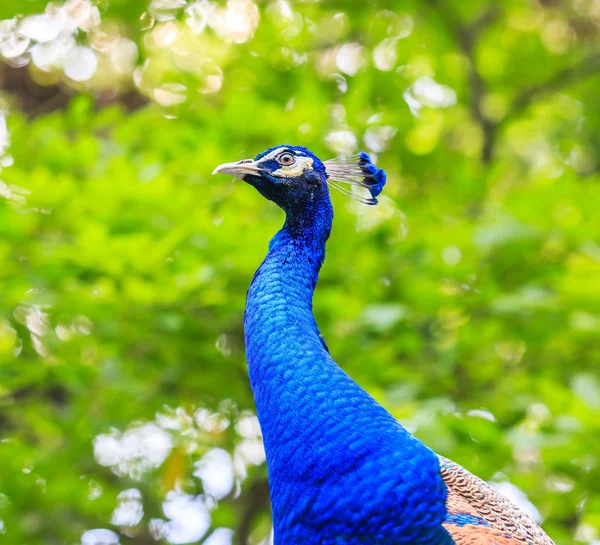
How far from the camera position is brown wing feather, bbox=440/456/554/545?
1.84m

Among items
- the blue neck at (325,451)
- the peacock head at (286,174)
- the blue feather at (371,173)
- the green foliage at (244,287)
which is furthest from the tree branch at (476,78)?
the blue neck at (325,451)

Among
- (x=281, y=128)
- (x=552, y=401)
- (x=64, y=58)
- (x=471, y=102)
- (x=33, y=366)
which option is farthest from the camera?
(x=471, y=102)

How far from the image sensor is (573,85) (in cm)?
534

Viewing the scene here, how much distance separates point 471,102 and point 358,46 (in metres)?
0.85

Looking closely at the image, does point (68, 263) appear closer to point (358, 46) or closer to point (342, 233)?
point (342, 233)

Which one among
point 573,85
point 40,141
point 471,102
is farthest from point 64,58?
point 573,85

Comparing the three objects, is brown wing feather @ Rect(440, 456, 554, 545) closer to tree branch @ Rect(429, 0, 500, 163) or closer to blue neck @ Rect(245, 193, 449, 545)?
blue neck @ Rect(245, 193, 449, 545)

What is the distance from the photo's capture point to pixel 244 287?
3541 mm

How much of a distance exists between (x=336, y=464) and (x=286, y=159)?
0.95 metres

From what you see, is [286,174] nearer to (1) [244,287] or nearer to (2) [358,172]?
(2) [358,172]

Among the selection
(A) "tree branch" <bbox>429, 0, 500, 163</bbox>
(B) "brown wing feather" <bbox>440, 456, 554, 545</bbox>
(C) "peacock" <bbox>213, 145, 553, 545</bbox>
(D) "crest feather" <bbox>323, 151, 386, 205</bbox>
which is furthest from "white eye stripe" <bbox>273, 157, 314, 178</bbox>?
(A) "tree branch" <bbox>429, 0, 500, 163</bbox>

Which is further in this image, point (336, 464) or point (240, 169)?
point (240, 169)

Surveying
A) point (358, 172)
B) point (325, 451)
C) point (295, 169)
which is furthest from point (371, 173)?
point (325, 451)

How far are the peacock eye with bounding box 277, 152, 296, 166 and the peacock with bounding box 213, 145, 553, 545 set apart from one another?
353 millimetres
